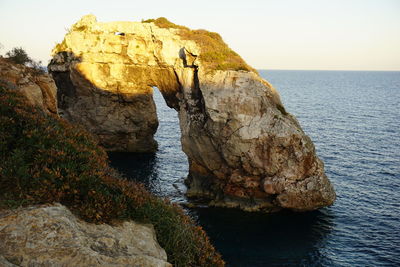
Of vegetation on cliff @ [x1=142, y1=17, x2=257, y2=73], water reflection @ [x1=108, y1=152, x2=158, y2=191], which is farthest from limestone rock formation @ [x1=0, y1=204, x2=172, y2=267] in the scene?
water reflection @ [x1=108, y1=152, x2=158, y2=191]

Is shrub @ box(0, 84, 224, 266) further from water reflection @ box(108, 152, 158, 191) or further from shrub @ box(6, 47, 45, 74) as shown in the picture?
water reflection @ box(108, 152, 158, 191)

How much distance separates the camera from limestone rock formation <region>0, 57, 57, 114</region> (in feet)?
63.3

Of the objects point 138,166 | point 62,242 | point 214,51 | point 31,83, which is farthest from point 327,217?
point 62,242

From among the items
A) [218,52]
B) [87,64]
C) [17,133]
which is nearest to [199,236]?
[17,133]

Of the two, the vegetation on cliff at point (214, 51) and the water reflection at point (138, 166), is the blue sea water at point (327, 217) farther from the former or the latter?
the vegetation on cliff at point (214, 51)

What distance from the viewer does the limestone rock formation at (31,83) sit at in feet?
63.3

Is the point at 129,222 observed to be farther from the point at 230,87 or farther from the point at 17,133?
the point at 230,87

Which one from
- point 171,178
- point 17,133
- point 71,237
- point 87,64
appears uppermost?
point 87,64

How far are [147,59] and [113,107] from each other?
1208 cm

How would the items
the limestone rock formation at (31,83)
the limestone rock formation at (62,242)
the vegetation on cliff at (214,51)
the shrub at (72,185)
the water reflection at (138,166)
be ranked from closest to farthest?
the limestone rock formation at (62,242), the shrub at (72,185), the limestone rock formation at (31,83), the vegetation on cliff at (214,51), the water reflection at (138,166)

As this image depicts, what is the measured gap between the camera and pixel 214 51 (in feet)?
122

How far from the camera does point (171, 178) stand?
42875 millimetres

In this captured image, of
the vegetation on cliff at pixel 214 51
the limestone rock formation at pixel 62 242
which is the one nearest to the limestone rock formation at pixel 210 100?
the vegetation on cliff at pixel 214 51

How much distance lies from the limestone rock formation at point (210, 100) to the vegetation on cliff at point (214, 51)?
0.38ft
